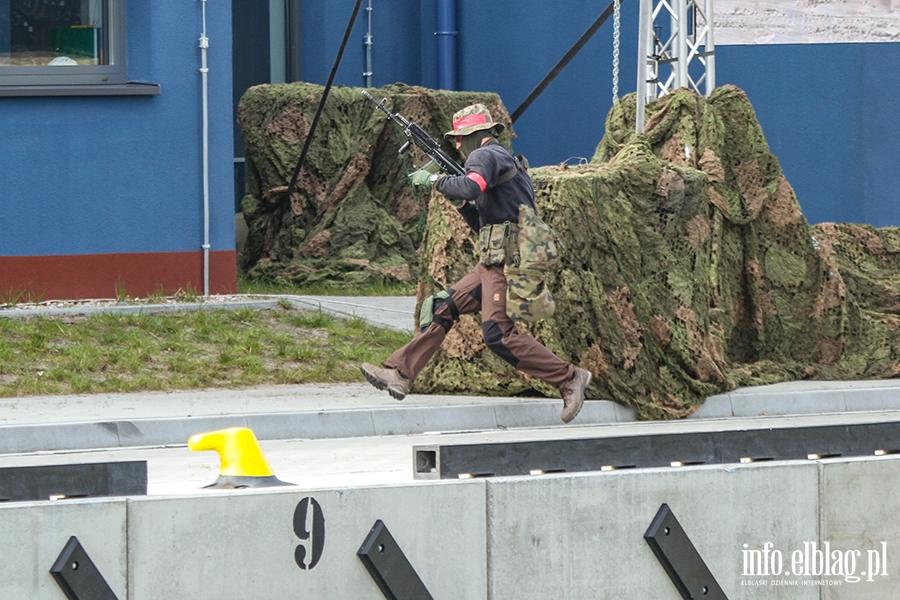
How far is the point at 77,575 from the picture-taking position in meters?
4.25

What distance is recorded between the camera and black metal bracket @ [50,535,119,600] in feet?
13.9

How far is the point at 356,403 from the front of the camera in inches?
361

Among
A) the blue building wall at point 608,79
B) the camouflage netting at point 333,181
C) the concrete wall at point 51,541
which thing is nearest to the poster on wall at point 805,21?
the blue building wall at point 608,79

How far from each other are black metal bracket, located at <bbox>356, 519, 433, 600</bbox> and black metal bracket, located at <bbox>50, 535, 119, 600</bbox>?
81 centimetres

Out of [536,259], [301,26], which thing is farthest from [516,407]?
[301,26]

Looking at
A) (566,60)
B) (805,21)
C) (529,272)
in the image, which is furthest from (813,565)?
(805,21)

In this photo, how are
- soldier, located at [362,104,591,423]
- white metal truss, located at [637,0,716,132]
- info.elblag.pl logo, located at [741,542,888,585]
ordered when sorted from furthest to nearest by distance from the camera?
1. white metal truss, located at [637,0,716,132]
2. soldier, located at [362,104,591,423]
3. info.elblag.pl logo, located at [741,542,888,585]

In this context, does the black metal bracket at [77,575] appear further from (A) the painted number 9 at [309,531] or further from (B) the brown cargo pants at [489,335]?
(B) the brown cargo pants at [489,335]

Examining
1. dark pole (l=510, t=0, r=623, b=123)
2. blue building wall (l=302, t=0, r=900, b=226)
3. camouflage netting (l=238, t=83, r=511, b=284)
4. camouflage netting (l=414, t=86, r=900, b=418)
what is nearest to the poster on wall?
blue building wall (l=302, t=0, r=900, b=226)

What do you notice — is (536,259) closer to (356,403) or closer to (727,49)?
(356,403)

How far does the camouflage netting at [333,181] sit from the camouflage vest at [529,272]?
21.3 feet

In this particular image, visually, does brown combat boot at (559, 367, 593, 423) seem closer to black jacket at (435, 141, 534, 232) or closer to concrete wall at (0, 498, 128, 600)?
black jacket at (435, 141, 534, 232)

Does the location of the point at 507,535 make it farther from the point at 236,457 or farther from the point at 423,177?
the point at 423,177

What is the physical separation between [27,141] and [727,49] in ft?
27.7
